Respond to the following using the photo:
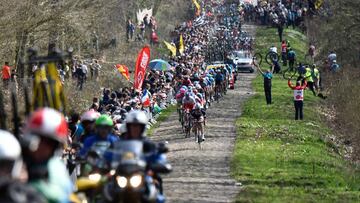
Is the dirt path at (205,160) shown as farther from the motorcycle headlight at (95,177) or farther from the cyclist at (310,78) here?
the motorcycle headlight at (95,177)

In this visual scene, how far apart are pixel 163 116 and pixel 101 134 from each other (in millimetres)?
27052

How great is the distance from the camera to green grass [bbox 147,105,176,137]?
38500mm

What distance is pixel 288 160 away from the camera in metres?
30.7

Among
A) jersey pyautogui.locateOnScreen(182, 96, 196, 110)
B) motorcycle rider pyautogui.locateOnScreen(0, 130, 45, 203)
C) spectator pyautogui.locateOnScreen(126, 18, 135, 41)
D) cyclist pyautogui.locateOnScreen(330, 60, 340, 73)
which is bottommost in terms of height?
cyclist pyautogui.locateOnScreen(330, 60, 340, 73)

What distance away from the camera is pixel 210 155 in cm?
3117

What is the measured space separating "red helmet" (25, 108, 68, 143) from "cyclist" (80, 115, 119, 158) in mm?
5760

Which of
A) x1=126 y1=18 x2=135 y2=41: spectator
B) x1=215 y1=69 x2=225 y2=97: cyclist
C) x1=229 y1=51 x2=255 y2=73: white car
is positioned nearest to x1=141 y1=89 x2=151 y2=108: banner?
x1=215 y1=69 x2=225 y2=97: cyclist

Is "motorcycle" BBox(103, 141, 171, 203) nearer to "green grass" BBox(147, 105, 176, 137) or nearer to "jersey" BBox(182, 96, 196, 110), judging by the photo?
"jersey" BBox(182, 96, 196, 110)

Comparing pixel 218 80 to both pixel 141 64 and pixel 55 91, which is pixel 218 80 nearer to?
pixel 141 64

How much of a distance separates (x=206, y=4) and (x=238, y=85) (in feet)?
129

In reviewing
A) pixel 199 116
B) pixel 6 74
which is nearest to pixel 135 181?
pixel 199 116

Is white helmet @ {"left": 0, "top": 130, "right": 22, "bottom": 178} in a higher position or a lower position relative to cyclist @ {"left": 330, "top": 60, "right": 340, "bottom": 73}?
higher

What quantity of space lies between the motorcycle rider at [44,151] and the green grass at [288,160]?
1225cm

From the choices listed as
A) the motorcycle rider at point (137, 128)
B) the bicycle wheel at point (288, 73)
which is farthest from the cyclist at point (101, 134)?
the bicycle wheel at point (288, 73)
